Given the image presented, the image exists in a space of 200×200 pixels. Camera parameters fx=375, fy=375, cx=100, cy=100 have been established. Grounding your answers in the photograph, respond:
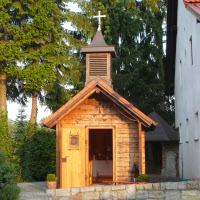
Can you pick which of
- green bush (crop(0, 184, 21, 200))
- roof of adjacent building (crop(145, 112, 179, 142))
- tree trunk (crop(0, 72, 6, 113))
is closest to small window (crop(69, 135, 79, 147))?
green bush (crop(0, 184, 21, 200))

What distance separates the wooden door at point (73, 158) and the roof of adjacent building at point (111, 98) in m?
0.74

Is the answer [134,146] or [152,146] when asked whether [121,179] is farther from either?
[152,146]

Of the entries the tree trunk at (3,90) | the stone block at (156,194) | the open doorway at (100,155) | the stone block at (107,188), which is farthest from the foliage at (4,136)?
the stone block at (156,194)

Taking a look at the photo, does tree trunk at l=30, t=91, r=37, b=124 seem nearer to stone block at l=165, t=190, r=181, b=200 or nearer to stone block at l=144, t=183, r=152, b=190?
stone block at l=144, t=183, r=152, b=190

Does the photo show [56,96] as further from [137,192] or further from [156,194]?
[156,194]

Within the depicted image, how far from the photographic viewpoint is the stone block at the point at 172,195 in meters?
8.91

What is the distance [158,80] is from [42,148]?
10.7 meters

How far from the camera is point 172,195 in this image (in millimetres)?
8961

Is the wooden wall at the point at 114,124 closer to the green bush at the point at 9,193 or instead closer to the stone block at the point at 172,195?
the green bush at the point at 9,193

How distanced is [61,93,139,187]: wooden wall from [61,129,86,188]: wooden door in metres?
0.21

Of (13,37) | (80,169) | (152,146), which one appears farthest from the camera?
(152,146)

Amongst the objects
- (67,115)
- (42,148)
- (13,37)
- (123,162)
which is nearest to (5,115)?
(42,148)

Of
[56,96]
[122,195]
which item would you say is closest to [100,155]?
[56,96]

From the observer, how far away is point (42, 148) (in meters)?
20.3
